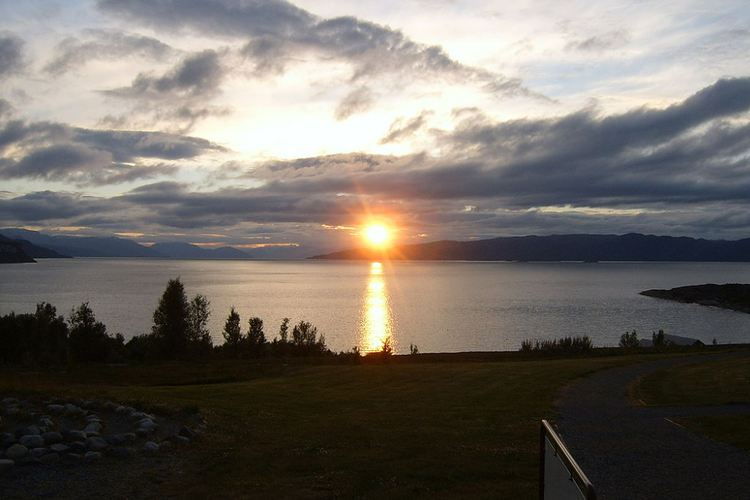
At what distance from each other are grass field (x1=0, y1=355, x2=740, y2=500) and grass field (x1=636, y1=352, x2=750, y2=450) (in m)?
3.37

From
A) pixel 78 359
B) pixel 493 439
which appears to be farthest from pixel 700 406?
pixel 78 359

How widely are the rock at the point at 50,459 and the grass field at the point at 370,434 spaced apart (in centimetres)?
239

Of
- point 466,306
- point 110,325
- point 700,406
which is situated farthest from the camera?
point 466,306

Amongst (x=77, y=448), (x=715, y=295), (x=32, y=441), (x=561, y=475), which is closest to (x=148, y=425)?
(x=77, y=448)

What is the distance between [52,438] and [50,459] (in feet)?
2.72

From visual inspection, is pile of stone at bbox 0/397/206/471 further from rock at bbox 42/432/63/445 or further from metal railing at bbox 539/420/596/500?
metal railing at bbox 539/420/596/500

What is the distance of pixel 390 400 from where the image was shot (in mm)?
19312

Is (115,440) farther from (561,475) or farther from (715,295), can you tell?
(715,295)

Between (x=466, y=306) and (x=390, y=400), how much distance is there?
8121 cm

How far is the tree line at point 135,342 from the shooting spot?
164 feet

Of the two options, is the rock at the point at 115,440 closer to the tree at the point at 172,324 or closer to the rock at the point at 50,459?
the rock at the point at 50,459

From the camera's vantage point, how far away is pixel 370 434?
44.7ft

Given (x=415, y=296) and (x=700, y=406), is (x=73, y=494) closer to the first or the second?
(x=700, y=406)

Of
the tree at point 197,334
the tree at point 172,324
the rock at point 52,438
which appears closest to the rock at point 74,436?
the rock at point 52,438
